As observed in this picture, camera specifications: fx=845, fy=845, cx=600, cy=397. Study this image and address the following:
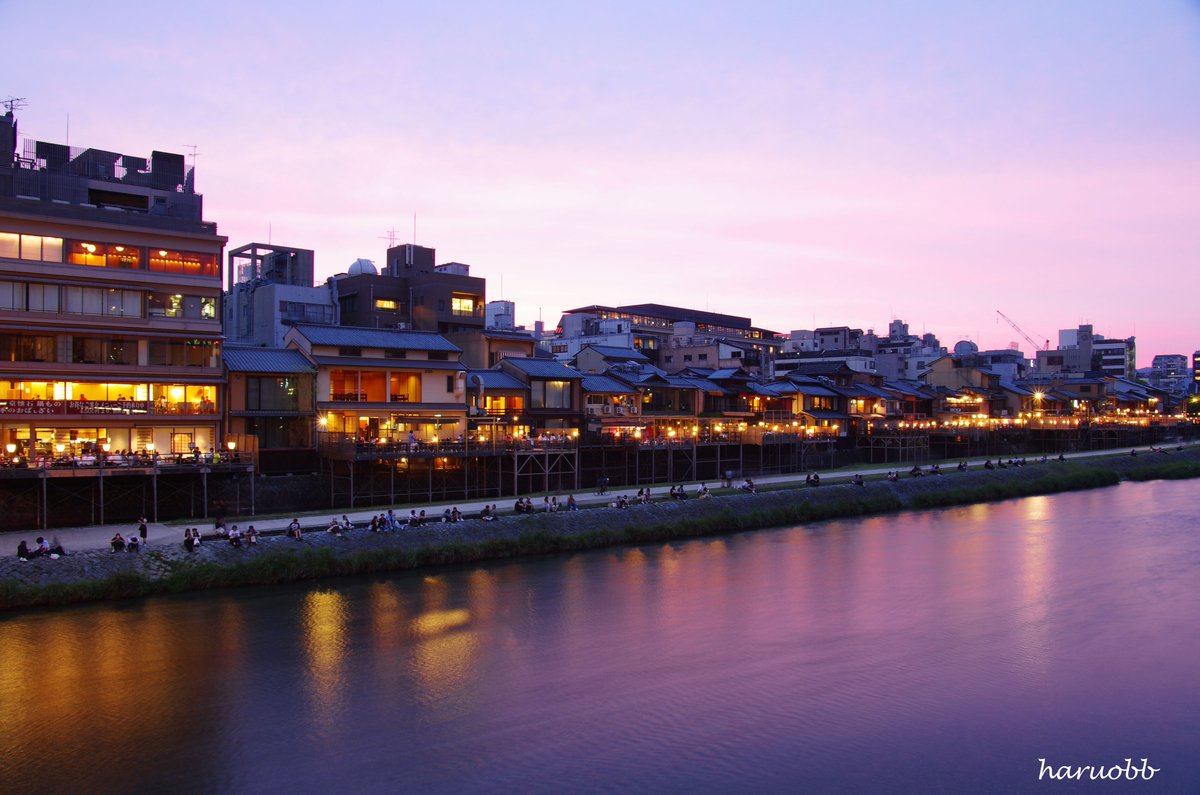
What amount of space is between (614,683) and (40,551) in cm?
1879

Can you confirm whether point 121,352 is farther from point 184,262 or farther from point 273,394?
point 273,394

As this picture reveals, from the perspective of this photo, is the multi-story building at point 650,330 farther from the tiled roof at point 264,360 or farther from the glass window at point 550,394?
the tiled roof at point 264,360

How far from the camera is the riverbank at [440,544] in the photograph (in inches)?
1045

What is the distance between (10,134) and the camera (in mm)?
37188

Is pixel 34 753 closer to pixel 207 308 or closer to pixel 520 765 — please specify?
pixel 520 765

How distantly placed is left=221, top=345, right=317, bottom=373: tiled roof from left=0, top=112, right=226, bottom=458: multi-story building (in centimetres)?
138

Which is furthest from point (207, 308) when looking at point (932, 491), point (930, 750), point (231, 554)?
point (932, 491)

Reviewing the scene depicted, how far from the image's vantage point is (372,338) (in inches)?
1725

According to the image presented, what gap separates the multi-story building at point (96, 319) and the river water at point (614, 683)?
12.0m

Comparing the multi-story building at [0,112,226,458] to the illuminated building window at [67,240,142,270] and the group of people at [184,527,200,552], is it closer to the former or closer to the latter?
the illuminated building window at [67,240,142,270]

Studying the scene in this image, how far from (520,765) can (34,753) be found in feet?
33.0

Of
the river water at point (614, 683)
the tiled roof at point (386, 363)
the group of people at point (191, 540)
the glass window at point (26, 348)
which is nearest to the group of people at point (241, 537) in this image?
the group of people at point (191, 540)

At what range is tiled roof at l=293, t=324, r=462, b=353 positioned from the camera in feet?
139

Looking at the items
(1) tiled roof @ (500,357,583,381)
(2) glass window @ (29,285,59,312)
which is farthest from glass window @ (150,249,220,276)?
(1) tiled roof @ (500,357,583,381)
